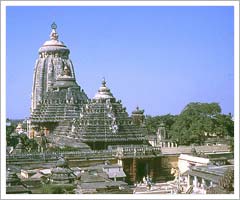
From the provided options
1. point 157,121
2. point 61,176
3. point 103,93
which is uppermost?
point 103,93

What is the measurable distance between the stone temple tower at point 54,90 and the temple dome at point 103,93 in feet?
6.60

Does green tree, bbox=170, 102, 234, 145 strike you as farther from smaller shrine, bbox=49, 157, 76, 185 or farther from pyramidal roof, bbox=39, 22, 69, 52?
smaller shrine, bbox=49, 157, 76, 185

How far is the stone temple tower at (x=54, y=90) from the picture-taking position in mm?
20297

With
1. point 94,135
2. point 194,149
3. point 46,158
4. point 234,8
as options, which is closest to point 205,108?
point 194,149

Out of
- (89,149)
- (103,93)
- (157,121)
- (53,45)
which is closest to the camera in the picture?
(89,149)

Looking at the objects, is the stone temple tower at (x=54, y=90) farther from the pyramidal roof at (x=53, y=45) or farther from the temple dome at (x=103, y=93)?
the temple dome at (x=103, y=93)

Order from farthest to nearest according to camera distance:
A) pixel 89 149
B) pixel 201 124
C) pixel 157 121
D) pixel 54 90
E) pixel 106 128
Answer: pixel 157 121
pixel 54 90
pixel 201 124
pixel 106 128
pixel 89 149

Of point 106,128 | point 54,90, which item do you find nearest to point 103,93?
point 106,128

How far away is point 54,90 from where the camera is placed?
2186cm

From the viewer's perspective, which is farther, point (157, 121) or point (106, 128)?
point (157, 121)

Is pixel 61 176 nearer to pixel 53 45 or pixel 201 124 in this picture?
pixel 201 124

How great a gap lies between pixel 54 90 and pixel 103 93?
4519mm

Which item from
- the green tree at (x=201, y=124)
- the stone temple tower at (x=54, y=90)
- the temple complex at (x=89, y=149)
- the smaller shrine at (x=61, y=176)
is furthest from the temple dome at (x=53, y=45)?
the smaller shrine at (x=61, y=176)

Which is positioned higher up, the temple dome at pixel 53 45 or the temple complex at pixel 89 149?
the temple dome at pixel 53 45
